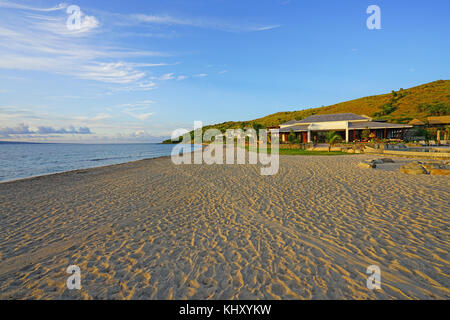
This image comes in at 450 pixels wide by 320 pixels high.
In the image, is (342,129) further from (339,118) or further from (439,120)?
(439,120)

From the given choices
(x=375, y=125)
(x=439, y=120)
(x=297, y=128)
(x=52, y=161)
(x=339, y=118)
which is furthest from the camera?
(x=339, y=118)

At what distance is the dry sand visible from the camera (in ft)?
9.93

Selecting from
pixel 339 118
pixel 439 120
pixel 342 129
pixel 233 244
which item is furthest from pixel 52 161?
pixel 439 120

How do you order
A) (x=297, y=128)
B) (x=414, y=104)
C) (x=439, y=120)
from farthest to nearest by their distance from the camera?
(x=414, y=104), (x=297, y=128), (x=439, y=120)

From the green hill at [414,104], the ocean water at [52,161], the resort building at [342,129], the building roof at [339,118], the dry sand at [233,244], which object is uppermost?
the green hill at [414,104]

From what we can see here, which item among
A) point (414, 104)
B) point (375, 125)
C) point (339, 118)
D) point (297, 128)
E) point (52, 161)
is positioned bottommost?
point (52, 161)

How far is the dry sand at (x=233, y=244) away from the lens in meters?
3.03

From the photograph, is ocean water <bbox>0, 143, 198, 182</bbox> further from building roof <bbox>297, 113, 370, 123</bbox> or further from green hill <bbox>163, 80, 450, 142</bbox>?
green hill <bbox>163, 80, 450, 142</bbox>

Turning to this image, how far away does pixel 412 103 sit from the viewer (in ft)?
185

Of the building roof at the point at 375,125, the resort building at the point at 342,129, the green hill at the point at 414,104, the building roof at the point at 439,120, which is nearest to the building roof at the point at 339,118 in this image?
the resort building at the point at 342,129

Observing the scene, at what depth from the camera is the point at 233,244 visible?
13.9 feet

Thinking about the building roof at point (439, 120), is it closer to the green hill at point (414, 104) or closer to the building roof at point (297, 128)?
the green hill at point (414, 104)

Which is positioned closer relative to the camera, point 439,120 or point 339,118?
point 439,120
